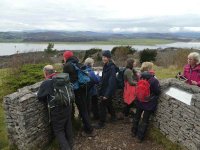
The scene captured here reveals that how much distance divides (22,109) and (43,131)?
99 centimetres

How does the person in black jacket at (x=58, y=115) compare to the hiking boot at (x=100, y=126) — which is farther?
the hiking boot at (x=100, y=126)

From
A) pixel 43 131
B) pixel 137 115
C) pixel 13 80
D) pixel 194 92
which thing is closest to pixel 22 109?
pixel 43 131

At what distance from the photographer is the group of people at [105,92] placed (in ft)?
20.0

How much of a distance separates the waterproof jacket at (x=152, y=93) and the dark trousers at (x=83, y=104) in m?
1.25

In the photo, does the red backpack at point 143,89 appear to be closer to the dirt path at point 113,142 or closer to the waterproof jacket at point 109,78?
the waterproof jacket at point 109,78

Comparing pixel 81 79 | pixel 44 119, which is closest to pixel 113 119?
pixel 81 79

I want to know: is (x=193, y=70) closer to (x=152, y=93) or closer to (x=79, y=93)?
(x=152, y=93)

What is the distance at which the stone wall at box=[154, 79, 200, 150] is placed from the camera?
5805 mm

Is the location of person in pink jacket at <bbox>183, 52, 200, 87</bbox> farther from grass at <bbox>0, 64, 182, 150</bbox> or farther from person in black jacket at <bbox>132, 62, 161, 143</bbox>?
grass at <bbox>0, 64, 182, 150</bbox>

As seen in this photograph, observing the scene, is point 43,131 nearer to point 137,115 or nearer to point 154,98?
point 137,115

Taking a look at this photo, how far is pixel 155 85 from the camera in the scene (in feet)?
21.9

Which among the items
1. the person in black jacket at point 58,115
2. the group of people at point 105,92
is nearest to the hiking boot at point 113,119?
the group of people at point 105,92

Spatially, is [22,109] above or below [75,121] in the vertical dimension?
above

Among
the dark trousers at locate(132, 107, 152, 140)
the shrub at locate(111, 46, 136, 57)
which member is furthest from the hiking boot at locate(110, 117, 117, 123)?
the shrub at locate(111, 46, 136, 57)
